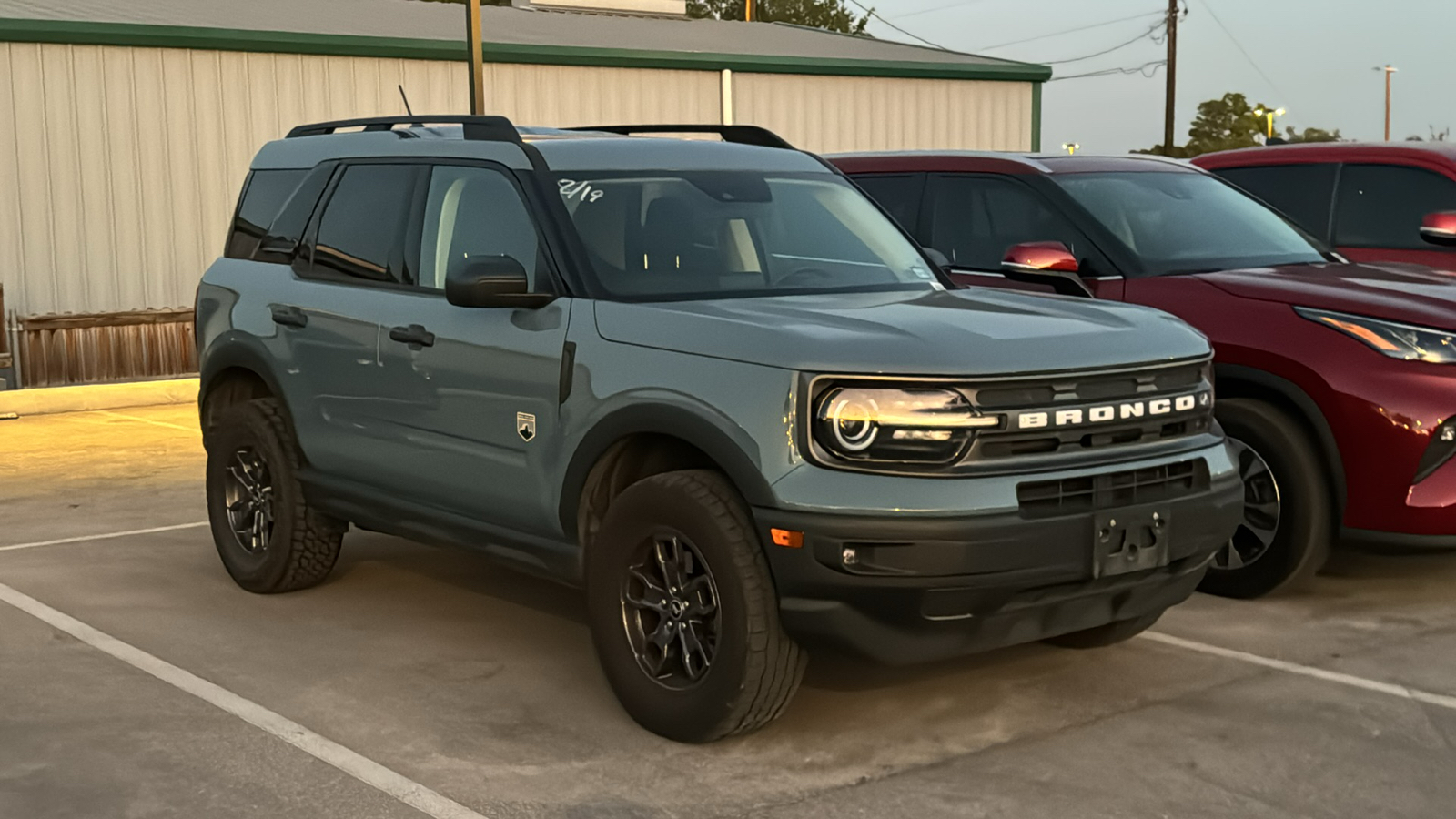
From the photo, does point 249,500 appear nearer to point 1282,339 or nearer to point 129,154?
point 1282,339

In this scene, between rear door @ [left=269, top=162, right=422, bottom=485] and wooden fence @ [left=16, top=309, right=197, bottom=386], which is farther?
wooden fence @ [left=16, top=309, right=197, bottom=386]

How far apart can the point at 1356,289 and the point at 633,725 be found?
3.70 meters

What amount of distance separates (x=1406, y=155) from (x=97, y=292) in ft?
42.3

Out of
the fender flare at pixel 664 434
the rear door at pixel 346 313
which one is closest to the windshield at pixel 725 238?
the fender flare at pixel 664 434

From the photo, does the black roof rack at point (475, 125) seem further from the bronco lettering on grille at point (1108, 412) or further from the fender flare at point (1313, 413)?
the fender flare at point (1313, 413)

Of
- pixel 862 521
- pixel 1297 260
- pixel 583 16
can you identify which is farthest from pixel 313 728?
pixel 583 16

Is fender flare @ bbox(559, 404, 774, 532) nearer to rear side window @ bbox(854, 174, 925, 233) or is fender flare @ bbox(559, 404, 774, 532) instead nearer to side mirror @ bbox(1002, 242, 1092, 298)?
side mirror @ bbox(1002, 242, 1092, 298)

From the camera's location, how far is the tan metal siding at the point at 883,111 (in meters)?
22.5

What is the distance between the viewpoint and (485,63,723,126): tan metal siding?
20.4 m

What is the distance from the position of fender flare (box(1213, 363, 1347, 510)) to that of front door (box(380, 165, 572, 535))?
2.86m

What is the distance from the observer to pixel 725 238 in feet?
19.5

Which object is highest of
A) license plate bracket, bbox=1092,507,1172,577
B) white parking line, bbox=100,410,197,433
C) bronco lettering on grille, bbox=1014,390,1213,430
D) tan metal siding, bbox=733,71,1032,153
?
tan metal siding, bbox=733,71,1032,153

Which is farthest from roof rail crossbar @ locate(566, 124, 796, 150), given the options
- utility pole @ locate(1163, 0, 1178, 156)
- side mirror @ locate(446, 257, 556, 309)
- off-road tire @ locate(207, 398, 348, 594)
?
utility pole @ locate(1163, 0, 1178, 156)

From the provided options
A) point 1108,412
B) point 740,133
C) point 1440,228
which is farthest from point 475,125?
point 1440,228
